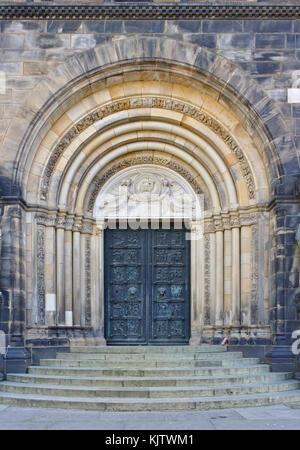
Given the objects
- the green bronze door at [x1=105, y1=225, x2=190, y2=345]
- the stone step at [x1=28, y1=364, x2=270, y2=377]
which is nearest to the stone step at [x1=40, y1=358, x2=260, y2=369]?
the stone step at [x1=28, y1=364, x2=270, y2=377]

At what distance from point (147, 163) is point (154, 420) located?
6.43 meters

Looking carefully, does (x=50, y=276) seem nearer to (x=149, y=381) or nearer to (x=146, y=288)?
(x=146, y=288)

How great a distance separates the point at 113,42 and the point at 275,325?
588 centimetres

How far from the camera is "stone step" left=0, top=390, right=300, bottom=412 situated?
9.53 meters

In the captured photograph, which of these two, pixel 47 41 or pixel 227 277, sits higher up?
pixel 47 41

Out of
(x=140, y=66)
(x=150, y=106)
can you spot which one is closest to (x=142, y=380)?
(x=150, y=106)

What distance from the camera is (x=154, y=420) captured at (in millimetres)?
8805

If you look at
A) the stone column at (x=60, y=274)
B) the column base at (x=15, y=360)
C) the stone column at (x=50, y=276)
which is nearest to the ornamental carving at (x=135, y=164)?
the stone column at (x=60, y=274)

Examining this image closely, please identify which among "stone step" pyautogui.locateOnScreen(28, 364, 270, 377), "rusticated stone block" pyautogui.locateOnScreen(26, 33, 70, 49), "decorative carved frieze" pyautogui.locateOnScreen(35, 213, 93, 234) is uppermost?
"rusticated stone block" pyautogui.locateOnScreen(26, 33, 70, 49)

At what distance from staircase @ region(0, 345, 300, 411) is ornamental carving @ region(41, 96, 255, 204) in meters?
3.17

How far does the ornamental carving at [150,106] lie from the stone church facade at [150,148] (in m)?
0.03

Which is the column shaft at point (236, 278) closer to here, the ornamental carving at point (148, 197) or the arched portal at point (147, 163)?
the arched portal at point (147, 163)

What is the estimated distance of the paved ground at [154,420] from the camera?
27.2ft

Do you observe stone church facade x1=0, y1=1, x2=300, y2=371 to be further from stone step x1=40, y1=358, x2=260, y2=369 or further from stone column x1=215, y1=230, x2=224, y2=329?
stone step x1=40, y1=358, x2=260, y2=369
